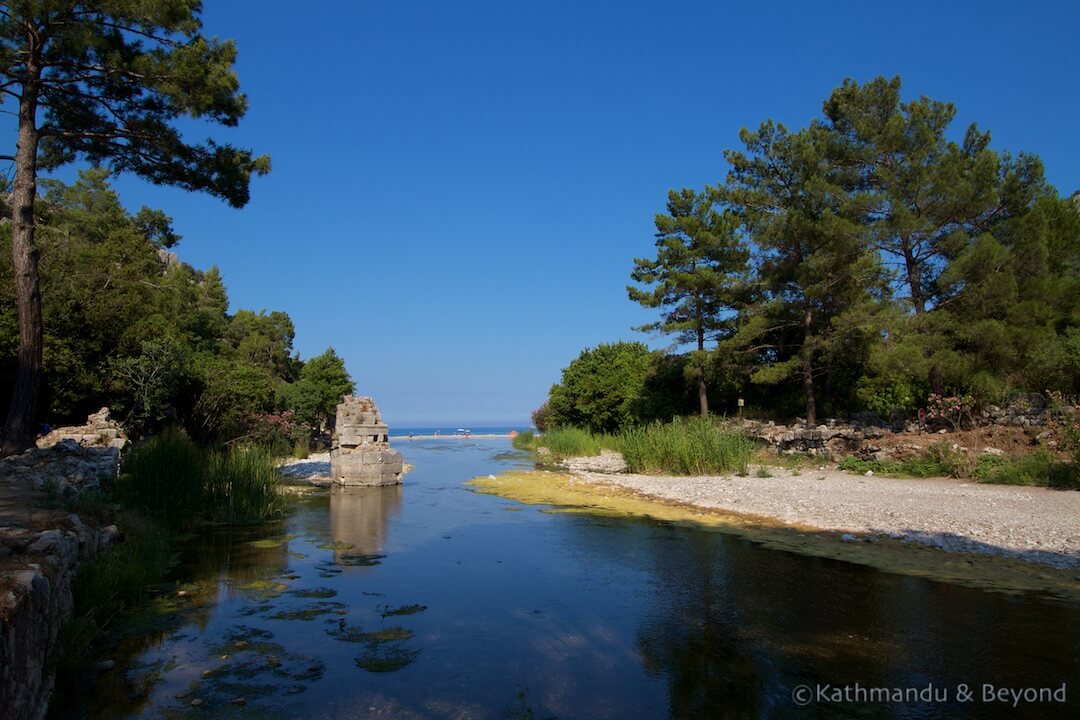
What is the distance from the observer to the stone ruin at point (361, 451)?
54.9 feet

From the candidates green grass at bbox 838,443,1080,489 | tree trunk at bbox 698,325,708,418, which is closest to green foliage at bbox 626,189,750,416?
tree trunk at bbox 698,325,708,418

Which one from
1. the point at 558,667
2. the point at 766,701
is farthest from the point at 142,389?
the point at 766,701

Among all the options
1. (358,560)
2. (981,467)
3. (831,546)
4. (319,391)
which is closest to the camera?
(358,560)

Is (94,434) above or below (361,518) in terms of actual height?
above

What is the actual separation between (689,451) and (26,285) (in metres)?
15.1

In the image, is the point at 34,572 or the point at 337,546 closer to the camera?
the point at 34,572

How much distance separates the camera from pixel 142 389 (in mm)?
13938

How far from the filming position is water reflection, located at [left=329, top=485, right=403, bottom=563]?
8981 millimetres

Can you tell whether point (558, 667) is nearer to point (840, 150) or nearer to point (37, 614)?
point (37, 614)

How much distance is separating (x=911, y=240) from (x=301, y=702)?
2159 centimetres

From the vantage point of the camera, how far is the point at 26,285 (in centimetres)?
979

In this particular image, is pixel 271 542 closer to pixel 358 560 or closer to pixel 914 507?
pixel 358 560

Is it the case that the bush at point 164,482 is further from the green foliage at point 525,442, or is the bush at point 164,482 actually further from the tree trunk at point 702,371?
the green foliage at point 525,442

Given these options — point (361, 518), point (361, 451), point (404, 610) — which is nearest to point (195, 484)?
point (361, 518)
